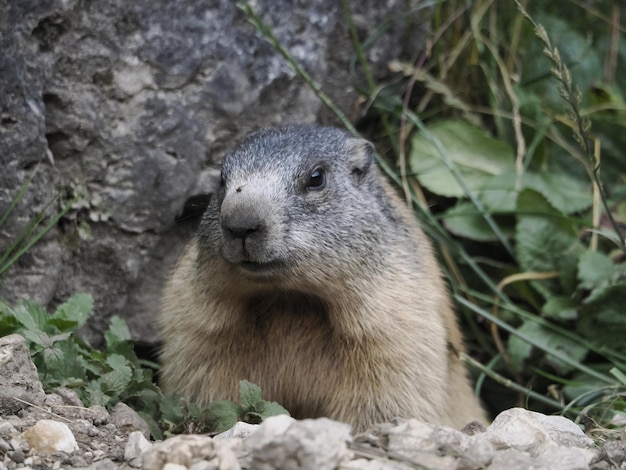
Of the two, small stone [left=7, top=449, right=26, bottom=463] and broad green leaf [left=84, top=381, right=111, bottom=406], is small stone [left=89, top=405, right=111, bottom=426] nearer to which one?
broad green leaf [left=84, top=381, right=111, bottom=406]

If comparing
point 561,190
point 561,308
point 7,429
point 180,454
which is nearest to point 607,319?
point 561,308

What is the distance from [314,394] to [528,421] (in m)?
1.37

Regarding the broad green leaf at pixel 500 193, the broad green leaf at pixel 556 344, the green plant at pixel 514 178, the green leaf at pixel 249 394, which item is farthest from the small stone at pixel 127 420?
the broad green leaf at pixel 500 193

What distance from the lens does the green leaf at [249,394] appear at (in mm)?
4621

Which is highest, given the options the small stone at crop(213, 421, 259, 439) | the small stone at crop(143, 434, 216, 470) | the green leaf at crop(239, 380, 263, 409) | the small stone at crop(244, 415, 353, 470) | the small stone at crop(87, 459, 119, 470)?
the small stone at crop(244, 415, 353, 470)

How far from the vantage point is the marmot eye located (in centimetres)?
481

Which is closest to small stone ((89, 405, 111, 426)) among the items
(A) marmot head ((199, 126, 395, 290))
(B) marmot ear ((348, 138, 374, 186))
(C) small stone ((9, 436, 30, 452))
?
(C) small stone ((9, 436, 30, 452))

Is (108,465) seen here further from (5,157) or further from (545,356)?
(545,356)

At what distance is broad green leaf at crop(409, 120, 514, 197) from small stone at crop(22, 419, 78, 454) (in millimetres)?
3654

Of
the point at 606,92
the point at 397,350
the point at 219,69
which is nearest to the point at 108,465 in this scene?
the point at 397,350

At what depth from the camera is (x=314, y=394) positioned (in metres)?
5.02

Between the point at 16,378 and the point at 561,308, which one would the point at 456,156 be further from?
the point at 16,378

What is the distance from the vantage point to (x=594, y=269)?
20.8 ft

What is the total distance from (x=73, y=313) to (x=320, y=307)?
4.32 feet
